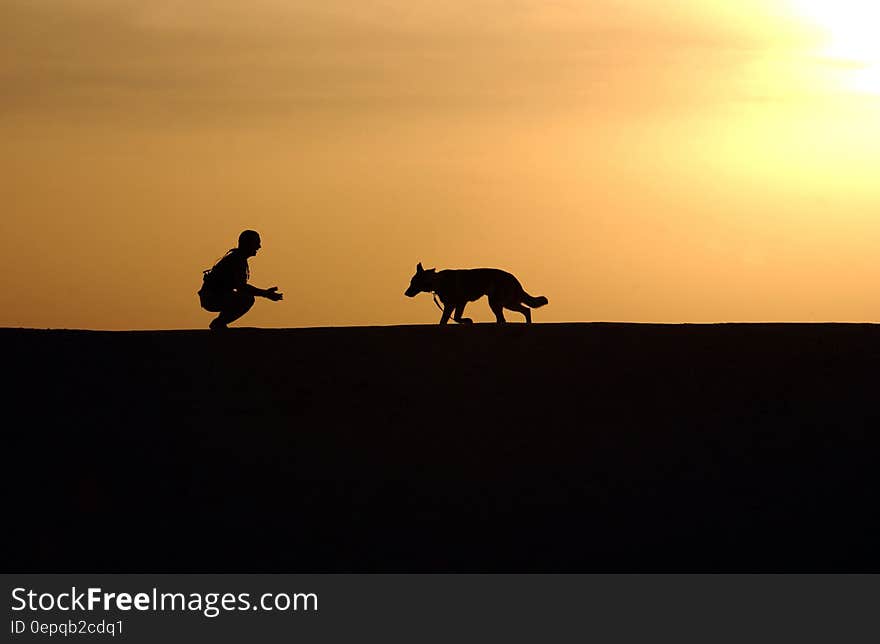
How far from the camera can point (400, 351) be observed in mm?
15867

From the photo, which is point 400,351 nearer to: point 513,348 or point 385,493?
point 513,348

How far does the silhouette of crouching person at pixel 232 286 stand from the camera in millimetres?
17062

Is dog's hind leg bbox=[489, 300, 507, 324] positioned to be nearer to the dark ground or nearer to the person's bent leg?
the dark ground

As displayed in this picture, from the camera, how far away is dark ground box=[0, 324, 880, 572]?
1244cm

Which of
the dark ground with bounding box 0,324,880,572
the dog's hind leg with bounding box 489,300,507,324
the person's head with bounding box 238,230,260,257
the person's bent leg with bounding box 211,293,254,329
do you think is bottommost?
the dark ground with bounding box 0,324,880,572

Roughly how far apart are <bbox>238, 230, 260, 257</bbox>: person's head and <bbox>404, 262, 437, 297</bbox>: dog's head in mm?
3928

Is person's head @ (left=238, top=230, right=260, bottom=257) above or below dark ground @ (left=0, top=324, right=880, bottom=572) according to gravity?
above

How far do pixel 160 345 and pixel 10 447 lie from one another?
2545 mm

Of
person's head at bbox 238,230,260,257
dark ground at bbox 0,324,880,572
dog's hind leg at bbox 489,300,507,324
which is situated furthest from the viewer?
dog's hind leg at bbox 489,300,507,324

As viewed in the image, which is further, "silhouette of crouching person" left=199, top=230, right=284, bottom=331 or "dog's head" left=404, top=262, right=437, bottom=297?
"dog's head" left=404, top=262, right=437, bottom=297

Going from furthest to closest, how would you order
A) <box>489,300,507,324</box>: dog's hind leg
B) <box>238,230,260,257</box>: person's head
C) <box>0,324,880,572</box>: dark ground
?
1. <box>489,300,507,324</box>: dog's hind leg
2. <box>238,230,260,257</box>: person's head
3. <box>0,324,880,572</box>: dark ground

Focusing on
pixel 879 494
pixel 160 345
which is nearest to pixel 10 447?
pixel 160 345

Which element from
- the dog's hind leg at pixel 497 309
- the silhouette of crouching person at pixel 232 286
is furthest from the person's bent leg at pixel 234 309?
the dog's hind leg at pixel 497 309

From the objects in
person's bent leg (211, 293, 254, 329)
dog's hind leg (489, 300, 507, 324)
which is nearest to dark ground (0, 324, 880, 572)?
person's bent leg (211, 293, 254, 329)
